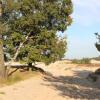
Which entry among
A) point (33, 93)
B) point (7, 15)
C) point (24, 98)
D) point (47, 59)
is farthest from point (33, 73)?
point (24, 98)

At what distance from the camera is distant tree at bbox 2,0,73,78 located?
115 ft

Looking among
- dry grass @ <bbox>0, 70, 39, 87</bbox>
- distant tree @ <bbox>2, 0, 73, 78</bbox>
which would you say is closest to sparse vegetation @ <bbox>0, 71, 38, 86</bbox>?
dry grass @ <bbox>0, 70, 39, 87</bbox>

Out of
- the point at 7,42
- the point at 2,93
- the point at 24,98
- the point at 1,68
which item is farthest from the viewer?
the point at 7,42

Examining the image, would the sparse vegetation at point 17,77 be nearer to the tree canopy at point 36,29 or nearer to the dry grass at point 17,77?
the dry grass at point 17,77

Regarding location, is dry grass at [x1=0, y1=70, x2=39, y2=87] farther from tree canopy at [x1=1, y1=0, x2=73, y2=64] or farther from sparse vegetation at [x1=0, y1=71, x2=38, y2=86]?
A: tree canopy at [x1=1, y1=0, x2=73, y2=64]

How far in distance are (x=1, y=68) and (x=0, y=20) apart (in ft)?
14.1

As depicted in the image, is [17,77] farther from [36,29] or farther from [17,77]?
[36,29]

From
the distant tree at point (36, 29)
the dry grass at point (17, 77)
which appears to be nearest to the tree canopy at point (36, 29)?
the distant tree at point (36, 29)

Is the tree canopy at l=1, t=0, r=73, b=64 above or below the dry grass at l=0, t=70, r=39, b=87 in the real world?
above

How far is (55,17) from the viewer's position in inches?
1436

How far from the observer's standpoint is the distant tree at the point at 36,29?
3500 centimetres

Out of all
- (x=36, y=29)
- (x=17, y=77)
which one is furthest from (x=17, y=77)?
(x=36, y=29)

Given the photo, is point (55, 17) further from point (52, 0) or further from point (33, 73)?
point (33, 73)

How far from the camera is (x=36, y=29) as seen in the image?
36.7m
